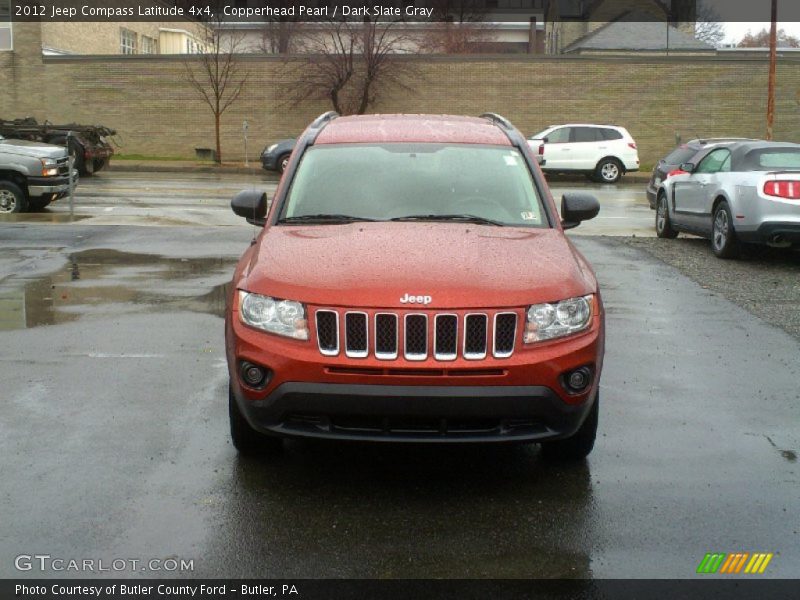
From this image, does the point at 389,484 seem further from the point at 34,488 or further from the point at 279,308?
the point at 34,488

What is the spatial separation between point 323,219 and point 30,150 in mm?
13312

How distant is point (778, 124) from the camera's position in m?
38.7

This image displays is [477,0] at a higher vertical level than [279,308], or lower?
higher

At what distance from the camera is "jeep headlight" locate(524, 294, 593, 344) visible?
474 cm

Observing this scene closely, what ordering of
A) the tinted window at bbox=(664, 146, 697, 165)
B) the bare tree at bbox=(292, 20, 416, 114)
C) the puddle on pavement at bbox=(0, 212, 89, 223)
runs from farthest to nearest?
1. the bare tree at bbox=(292, 20, 416, 114)
2. the tinted window at bbox=(664, 146, 697, 165)
3. the puddle on pavement at bbox=(0, 212, 89, 223)

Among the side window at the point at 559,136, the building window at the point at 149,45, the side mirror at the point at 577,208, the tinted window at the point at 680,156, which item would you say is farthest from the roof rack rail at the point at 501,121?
the building window at the point at 149,45

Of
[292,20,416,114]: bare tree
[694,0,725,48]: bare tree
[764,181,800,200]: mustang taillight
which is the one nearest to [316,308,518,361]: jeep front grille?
[764,181,800,200]: mustang taillight

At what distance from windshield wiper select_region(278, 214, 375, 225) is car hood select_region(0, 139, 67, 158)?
1297 centimetres

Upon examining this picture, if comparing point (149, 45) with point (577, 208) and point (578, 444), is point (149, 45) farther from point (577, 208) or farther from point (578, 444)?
point (578, 444)

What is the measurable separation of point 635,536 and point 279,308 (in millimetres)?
1873

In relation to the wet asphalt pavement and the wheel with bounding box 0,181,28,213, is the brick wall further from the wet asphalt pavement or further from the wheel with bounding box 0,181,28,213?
the wet asphalt pavement

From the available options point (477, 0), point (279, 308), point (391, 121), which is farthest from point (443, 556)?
point (477, 0)

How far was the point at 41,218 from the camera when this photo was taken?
16891 mm

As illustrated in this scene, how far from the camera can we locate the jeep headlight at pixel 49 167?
17.5 m
